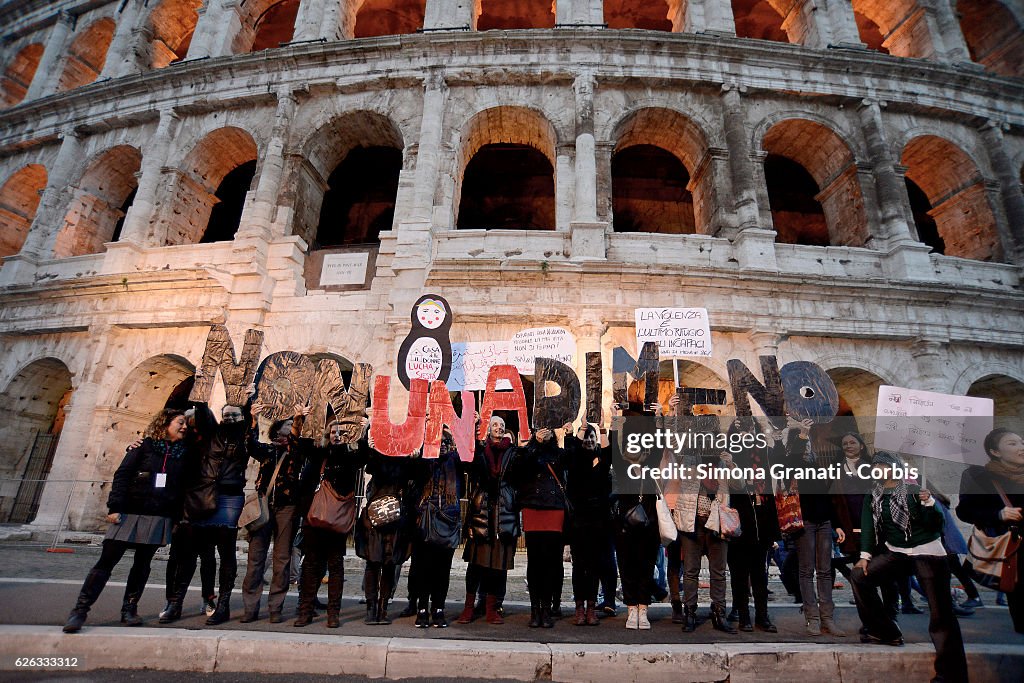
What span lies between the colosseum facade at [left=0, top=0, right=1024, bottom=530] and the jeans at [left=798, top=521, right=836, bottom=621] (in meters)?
5.74

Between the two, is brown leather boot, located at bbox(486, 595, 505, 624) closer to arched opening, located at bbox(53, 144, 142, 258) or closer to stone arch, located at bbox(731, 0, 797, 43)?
arched opening, located at bbox(53, 144, 142, 258)

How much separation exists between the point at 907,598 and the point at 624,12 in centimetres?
1771

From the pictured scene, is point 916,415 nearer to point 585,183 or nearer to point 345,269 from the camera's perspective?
point 585,183

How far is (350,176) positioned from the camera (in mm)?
16734

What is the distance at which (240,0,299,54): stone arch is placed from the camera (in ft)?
51.0

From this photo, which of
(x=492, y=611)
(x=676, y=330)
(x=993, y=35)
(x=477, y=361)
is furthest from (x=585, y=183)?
(x=993, y=35)

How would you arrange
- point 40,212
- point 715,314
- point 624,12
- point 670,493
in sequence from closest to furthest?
point 670,493 < point 715,314 < point 40,212 < point 624,12

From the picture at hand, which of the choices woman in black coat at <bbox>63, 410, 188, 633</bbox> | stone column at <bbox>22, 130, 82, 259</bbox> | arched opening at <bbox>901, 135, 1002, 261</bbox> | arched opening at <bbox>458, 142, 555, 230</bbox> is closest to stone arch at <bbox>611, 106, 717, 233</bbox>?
arched opening at <bbox>458, 142, 555, 230</bbox>

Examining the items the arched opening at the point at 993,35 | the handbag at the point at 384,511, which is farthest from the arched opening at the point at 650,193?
the handbag at the point at 384,511

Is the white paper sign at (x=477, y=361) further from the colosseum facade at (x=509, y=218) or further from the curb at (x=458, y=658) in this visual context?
the curb at (x=458, y=658)

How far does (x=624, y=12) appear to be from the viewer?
16.8 m

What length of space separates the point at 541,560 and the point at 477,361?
4050mm

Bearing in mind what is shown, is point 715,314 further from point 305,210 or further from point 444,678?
point 305,210

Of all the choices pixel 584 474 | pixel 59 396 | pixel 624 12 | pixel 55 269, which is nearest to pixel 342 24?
pixel 624 12
